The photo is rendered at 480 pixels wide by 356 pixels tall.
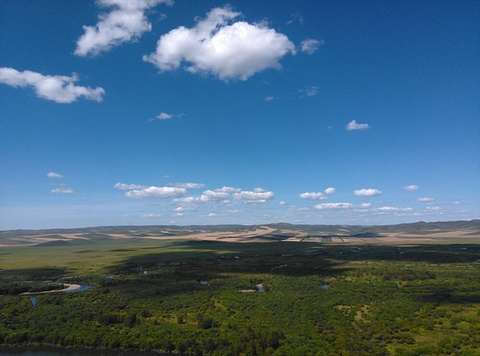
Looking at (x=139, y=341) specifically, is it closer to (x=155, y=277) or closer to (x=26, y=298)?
(x=26, y=298)

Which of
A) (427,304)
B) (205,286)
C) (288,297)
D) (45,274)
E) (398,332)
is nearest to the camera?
(398,332)

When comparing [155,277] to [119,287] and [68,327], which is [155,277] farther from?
[68,327]

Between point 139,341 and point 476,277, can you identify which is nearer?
point 139,341

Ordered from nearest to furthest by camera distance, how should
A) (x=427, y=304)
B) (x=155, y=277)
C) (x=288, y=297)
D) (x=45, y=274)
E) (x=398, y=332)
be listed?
1. (x=398, y=332)
2. (x=427, y=304)
3. (x=288, y=297)
4. (x=155, y=277)
5. (x=45, y=274)

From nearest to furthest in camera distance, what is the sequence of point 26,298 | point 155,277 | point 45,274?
point 26,298, point 155,277, point 45,274

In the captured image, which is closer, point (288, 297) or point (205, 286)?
point (288, 297)

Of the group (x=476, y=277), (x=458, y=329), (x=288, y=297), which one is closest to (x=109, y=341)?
(x=288, y=297)

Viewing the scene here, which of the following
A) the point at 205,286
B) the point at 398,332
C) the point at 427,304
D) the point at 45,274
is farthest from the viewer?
the point at 45,274

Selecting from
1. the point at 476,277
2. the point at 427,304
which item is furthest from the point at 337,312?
the point at 476,277
